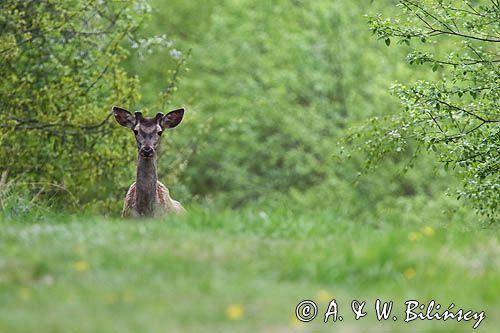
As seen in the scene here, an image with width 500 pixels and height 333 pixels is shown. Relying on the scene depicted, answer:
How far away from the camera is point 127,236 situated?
32.3 feet

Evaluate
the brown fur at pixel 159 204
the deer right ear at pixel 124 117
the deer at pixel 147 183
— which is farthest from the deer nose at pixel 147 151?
the deer right ear at pixel 124 117

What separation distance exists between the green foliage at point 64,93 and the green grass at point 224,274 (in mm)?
10306

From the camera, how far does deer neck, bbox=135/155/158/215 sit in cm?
1552

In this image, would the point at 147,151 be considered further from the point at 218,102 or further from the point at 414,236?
the point at 218,102

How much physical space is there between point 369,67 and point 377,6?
2.60 meters

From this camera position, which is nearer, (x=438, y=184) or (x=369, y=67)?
(x=438, y=184)

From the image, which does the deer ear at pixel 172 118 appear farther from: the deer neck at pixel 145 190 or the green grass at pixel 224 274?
the green grass at pixel 224 274

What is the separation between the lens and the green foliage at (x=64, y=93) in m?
20.5

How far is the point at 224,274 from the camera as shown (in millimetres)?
8703

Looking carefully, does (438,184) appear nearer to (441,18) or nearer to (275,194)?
(275,194)

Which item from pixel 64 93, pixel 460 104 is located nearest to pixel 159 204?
pixel 460 104

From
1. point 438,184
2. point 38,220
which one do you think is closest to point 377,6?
point 438,184

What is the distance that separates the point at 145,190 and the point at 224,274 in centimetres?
699

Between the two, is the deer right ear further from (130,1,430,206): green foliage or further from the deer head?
(130,1,430,206): green foliage
